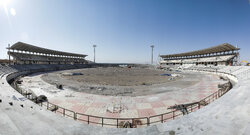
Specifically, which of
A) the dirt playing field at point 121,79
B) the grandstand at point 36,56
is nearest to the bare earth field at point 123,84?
the dirt playing field at point 121,79

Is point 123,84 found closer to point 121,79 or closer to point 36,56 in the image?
point 121,79

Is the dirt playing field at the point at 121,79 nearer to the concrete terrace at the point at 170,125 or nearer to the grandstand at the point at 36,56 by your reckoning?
the concrete terrace at the point at 170,125

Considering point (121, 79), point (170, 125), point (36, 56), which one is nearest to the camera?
→ point (170, 125)

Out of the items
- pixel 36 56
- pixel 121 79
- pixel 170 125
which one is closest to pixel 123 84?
pixel 121 79

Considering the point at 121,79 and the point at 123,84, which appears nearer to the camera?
the point at 123,84

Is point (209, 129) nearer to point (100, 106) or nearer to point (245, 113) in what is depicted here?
point (245, 113)

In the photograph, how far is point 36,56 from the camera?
5675 centimetres

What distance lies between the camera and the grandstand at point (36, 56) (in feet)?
139

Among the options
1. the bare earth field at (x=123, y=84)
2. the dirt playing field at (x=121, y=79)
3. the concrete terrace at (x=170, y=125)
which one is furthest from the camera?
the dirt playing field at (x=121, y=79)

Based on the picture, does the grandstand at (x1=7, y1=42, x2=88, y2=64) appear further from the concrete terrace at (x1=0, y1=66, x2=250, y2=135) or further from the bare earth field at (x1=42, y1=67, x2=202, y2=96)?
the concrete terrace at (x1=0, y1=66, x2=250, y2=135)

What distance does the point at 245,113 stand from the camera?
453 centimetres

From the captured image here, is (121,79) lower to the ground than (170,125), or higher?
lower

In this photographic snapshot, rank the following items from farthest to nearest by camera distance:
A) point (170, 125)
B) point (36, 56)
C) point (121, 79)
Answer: point (36, 56) < point (121, 79) < point (170, 125)

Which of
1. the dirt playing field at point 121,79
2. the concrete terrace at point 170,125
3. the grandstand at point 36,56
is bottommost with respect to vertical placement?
the dirt playing field at point 121,79
